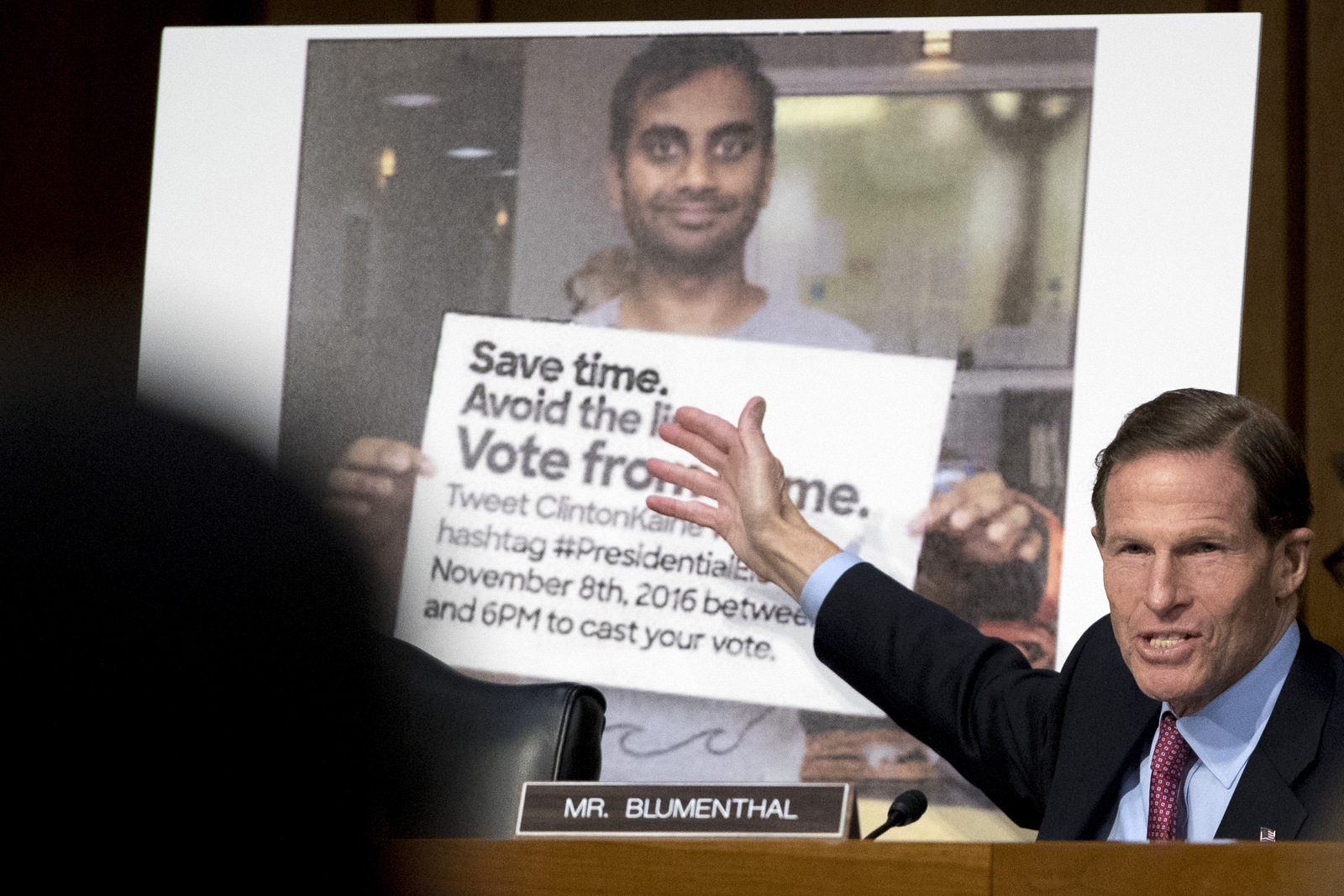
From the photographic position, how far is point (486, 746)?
1.93 meters

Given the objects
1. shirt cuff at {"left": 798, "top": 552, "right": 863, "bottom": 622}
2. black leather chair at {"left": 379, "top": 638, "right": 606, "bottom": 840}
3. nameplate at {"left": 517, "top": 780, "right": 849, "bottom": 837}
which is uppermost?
shirt cuff at {"left": 798, "top": 552, "right": 863, "bottom": 622}

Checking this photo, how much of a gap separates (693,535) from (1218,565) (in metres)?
0.99

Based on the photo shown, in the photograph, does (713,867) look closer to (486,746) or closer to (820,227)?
(486,746)

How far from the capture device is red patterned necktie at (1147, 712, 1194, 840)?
1572 millimetres

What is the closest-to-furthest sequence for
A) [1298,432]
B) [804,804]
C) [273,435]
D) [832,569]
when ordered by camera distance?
[273,435] → [804,804] → [832,569] → [1298,432]

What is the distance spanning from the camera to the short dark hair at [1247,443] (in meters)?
1.67

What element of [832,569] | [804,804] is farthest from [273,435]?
[832,569]

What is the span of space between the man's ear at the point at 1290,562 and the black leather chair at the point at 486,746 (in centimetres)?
89

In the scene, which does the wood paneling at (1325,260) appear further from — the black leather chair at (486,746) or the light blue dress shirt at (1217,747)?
the black leather chair at (486,746)

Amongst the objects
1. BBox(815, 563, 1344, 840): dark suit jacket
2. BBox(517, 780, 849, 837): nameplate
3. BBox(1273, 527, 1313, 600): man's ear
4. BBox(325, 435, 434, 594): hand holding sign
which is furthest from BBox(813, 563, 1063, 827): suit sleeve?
BBox(325, 435, 434, 594): hand holding sign

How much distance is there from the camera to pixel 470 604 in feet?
8.12

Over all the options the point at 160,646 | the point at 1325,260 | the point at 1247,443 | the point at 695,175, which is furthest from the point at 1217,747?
the point at 1325,260

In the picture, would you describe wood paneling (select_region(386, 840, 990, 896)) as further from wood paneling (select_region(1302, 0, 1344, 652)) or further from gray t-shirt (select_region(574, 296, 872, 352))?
wood paneling (select_region(1302, 0, 1344, 652))

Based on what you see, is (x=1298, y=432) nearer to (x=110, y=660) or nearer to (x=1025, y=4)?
(x=1025, y=4)
